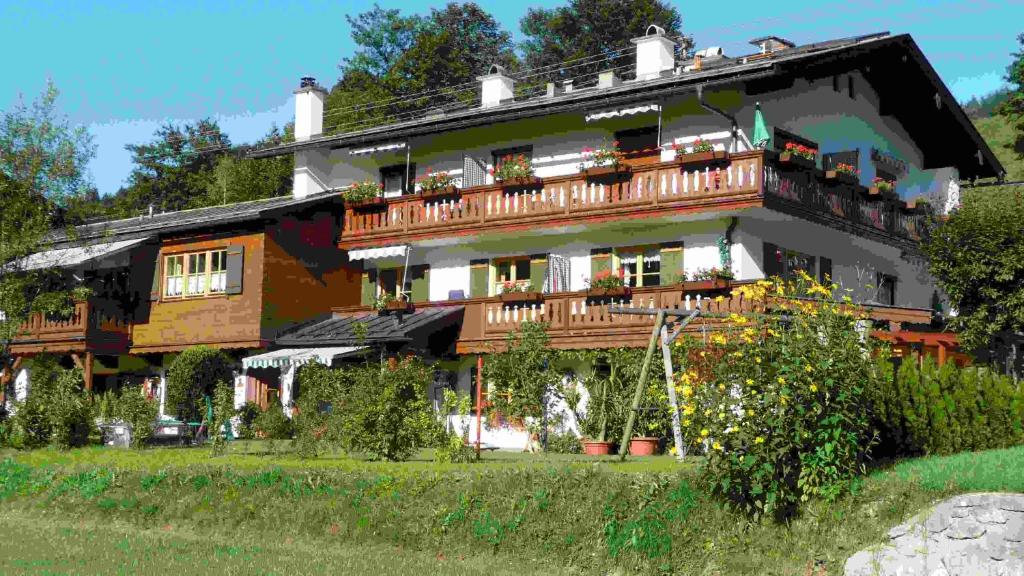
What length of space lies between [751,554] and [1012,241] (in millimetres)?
15087

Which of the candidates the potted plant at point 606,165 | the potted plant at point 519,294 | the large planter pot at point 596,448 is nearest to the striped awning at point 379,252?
the potted plant at point 519,294

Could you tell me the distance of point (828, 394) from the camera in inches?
600

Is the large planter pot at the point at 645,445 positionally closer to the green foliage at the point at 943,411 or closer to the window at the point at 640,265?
the window at the point at 640,265

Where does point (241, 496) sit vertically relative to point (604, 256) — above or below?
below

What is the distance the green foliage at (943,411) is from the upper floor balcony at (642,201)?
424 inches

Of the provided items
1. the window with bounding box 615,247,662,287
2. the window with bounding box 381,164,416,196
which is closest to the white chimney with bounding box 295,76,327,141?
the window with bounding box 381,164,416,196

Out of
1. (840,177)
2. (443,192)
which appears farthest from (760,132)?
Answer: (443,192)

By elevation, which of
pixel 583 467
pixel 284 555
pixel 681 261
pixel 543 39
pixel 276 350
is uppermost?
pixel 543 39

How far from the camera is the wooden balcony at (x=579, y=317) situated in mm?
27766

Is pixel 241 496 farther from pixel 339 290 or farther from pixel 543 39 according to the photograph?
pixel 543 39

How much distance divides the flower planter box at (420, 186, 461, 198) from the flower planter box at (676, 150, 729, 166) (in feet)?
22.4

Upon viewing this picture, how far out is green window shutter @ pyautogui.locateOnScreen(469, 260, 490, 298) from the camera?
33656 millimetres

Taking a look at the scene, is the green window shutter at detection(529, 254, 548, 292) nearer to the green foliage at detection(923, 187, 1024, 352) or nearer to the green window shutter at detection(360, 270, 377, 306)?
the green window shutter at detection(360, 270, 377, 306)

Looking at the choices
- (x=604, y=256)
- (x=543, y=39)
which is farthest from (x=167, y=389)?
(x=543, y=39)
